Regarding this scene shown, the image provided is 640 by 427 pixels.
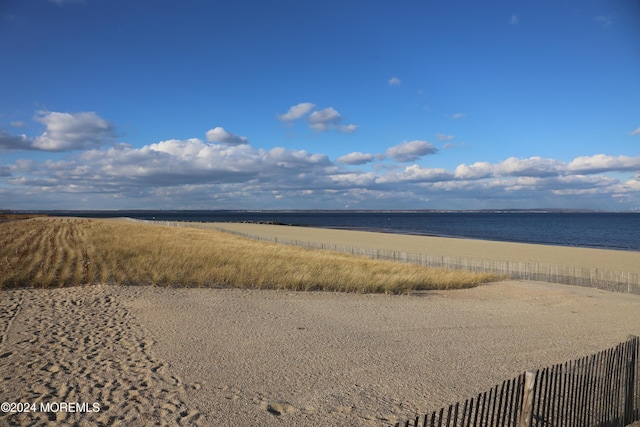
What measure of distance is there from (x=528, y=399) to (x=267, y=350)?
19.6 ft

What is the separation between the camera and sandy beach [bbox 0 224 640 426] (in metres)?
6.68

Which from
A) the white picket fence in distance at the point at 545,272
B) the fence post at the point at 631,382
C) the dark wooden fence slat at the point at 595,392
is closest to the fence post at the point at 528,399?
the dark wooden fence slat at the point at 595,392

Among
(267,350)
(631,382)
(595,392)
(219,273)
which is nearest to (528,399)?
(595,392)

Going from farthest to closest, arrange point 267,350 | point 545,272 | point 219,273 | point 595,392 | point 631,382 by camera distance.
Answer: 1. point 545,272
2. point 219,273
3. point 267,350
4. point 631,382
5. point 595,392

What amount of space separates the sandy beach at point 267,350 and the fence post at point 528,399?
2095 millimetres

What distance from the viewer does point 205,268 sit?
1994 centimetres

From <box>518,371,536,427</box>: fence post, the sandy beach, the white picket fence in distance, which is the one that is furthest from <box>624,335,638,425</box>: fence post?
the white picket fence in distance

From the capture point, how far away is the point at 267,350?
960 centimetres

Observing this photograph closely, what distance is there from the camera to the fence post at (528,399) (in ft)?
15.9

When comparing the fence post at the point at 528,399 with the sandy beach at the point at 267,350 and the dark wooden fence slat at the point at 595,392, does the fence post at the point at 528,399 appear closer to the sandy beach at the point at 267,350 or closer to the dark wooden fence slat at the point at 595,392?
the dark wooden fence slat at the point at 595,392

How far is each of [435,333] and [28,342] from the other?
9864 millimetres

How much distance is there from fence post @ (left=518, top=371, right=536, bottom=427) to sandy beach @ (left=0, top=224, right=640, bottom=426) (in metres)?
2.10

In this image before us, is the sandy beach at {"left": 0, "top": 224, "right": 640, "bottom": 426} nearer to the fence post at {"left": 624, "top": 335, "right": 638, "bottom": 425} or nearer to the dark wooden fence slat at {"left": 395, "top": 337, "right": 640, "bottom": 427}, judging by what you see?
the dark wooden fence slat at {"left": 395, "top": 337, "right": 640, "bottom": 427}

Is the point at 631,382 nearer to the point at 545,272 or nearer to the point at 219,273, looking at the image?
the point at 219,273
